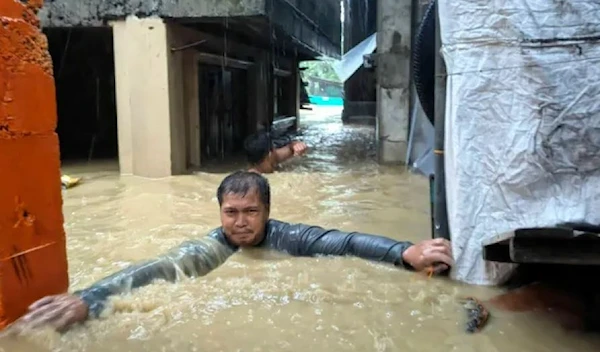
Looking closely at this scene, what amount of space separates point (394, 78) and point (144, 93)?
3.65 m

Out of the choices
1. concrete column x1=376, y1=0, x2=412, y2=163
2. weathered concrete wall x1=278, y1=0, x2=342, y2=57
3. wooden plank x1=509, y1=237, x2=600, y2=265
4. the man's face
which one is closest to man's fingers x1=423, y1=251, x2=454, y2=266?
wooden plank x1=509, y1=237, x2=600, y2=265

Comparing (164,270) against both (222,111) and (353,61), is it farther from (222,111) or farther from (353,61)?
(353,61)

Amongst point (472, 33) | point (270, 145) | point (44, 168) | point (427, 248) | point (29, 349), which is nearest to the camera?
point (29, 349)

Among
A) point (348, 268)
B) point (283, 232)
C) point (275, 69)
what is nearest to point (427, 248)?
point (348, 268)

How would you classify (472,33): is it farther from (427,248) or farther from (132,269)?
(132,269)

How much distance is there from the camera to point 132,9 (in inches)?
308

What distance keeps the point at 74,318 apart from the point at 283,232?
1.57 meters

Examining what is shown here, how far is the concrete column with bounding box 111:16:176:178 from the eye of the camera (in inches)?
309

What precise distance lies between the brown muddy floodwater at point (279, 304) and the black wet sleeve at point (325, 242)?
3.2 inches

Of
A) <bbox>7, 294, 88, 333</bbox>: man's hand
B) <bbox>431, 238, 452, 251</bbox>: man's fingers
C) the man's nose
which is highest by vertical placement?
the man's nose

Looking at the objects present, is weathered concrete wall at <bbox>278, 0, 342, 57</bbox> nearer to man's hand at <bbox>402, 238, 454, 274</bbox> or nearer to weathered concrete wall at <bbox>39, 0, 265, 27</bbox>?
weathered concrete wall at <bbox>39, 0, 265, 27</bbox>

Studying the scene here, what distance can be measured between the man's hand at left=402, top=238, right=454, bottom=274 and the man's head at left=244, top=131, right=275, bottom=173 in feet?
14.0

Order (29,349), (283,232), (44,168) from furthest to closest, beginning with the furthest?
1. (283,232)
2. (44,168)
3. (29,349)

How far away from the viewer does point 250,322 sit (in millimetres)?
2818
